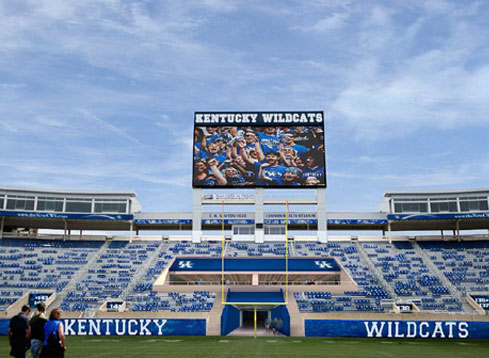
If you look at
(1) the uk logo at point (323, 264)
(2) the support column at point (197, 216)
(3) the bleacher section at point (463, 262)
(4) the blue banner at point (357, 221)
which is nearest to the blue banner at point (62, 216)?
(2) the support column at point (197, 216)

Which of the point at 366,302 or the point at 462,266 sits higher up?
the point at 462,266

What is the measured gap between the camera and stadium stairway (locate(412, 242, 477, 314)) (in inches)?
1401

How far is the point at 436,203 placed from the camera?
47.9m

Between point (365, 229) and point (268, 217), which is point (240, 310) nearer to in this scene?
point (268, 217)

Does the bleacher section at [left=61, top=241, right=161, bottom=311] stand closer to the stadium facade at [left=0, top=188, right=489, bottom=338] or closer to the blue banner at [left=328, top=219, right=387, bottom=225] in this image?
the stadium facade at [left=0, top=188, right=489, bottom=338]

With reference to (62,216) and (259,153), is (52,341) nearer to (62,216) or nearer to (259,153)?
(259,153)

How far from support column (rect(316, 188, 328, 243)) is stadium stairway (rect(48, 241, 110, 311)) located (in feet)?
72.0

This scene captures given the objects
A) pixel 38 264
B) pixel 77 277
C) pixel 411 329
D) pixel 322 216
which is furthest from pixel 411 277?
pixel 38 264

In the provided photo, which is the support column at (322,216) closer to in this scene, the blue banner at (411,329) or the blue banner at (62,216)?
the blue banner at (62,216)

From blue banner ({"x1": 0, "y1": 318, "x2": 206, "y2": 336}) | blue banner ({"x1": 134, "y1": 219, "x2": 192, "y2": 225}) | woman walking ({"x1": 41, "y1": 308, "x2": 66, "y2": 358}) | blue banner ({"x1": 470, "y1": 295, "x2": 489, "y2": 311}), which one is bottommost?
blue banner ({"x1": 0, "y1": 318, "x2": 206, "y2": 336})

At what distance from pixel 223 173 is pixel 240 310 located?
529 inches

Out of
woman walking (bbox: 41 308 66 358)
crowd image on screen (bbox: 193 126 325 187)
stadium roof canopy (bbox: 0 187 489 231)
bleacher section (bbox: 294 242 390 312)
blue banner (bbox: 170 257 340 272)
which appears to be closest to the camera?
woman walking (bbox: 41 308 66 358)

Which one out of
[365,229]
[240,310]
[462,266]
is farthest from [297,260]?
[462,266]

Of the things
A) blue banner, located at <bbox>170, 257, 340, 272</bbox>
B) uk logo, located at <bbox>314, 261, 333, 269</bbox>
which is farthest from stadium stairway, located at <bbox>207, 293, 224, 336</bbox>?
uk logo, located at <bbox>314, 261, 333, 269</bbox>
